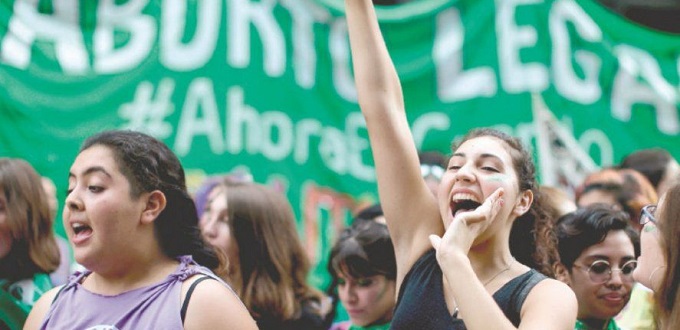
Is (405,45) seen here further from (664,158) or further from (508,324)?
(508,324)

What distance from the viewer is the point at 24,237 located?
394 cm

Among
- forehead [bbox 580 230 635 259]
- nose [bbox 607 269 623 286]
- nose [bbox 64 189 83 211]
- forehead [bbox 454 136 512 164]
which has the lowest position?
nose [bbox 607 269 623 286]

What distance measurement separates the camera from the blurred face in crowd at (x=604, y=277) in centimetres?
370

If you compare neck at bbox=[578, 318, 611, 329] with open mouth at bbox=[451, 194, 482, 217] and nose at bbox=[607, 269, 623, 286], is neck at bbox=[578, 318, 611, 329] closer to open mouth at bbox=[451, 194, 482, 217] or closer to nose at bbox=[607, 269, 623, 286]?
nose at bbox=[607, 269, 623, 286]

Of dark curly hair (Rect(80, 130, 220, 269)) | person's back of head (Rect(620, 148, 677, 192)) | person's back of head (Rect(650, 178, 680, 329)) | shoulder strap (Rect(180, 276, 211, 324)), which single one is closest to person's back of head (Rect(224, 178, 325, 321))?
dark curly hair (Rect(80, 130, 220, 269))

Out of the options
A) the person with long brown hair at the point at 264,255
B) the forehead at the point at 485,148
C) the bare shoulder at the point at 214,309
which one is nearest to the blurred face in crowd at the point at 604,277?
the forehead at the point at 485,148

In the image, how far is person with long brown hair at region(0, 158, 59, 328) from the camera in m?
3.88

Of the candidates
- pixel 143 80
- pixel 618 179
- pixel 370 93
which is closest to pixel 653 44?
pixel 618 179

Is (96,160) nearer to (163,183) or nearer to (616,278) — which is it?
(163,183)

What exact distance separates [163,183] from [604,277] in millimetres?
1575

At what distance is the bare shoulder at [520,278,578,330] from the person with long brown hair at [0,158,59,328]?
1.89 m

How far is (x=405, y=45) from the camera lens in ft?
21.6

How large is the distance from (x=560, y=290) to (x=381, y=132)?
69cm

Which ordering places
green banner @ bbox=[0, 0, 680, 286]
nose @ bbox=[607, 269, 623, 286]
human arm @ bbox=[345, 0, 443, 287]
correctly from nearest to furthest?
human arm @ bbox=[345, 0, 443, 287] → nose @ bbox=[607, 269, 623, 286] → green banner @ bbox=[0, 0, 680, 286]
